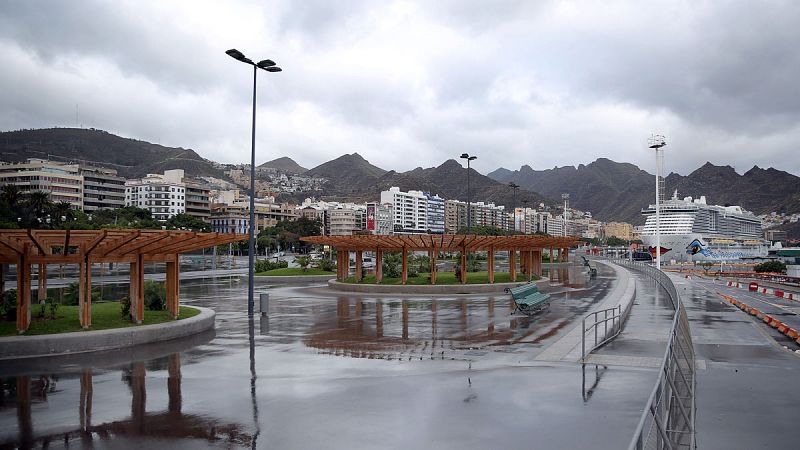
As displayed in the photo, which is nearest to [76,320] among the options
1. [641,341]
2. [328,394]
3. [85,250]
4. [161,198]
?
[85,250]

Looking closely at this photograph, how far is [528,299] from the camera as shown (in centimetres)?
1989

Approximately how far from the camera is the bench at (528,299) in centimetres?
1919

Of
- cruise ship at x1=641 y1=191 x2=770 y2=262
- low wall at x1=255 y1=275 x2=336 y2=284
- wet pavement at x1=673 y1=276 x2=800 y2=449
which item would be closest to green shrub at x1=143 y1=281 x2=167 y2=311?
wet pavement at x1=673 y1=276 x2=800 y2=449

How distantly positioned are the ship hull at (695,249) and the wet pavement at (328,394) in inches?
4175

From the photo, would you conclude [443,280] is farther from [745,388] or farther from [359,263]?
[745,388]

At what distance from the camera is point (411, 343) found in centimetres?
1407

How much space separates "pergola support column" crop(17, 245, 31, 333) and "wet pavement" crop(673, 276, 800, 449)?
47.6 ft

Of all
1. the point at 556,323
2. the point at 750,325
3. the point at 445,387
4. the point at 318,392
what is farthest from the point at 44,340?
the point at 750,325

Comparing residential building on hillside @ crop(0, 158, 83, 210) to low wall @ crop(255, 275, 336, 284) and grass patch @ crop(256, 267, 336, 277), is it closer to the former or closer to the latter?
grass patch @ crop(256, 267, 336, 277)

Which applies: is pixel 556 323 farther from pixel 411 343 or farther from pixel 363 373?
pixel 363 373

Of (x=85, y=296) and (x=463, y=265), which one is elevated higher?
(x=463, y=265)

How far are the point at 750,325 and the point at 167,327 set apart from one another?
17.3 meters

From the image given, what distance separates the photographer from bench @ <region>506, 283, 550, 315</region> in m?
19.2

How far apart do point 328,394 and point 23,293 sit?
9.43m
